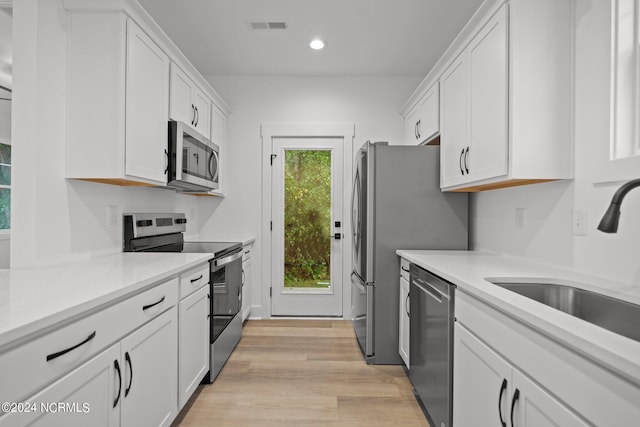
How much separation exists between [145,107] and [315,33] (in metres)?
1.58

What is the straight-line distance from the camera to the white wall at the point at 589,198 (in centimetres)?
145

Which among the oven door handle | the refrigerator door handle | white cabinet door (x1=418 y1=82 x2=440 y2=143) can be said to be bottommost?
the refrigerator door handle

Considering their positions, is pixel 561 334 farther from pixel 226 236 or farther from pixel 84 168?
pixel 226 236

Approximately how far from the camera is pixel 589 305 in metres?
1.39

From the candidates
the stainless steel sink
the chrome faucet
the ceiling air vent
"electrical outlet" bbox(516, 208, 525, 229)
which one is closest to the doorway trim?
the ceiling air vent

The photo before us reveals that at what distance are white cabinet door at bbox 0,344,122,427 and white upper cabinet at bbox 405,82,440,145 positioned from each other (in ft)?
8.39

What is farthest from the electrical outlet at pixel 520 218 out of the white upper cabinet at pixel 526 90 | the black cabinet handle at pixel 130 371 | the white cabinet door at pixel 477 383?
the black cabinet handle at pixel 130 371

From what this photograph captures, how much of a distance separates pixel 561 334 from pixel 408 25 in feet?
8.76

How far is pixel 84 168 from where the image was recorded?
6.23 feet

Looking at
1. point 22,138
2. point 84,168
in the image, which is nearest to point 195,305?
point 84,168

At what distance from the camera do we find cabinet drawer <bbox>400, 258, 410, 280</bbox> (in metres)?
2.48

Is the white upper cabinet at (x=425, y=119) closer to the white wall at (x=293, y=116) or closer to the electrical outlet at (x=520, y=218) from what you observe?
the white wall at (x=293, y=116)

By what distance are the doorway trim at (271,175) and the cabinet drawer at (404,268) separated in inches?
50.7

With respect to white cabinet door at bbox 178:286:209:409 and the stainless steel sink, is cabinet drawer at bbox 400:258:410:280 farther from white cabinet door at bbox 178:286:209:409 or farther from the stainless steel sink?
white cabinet door at bbox 178:286:209:409
